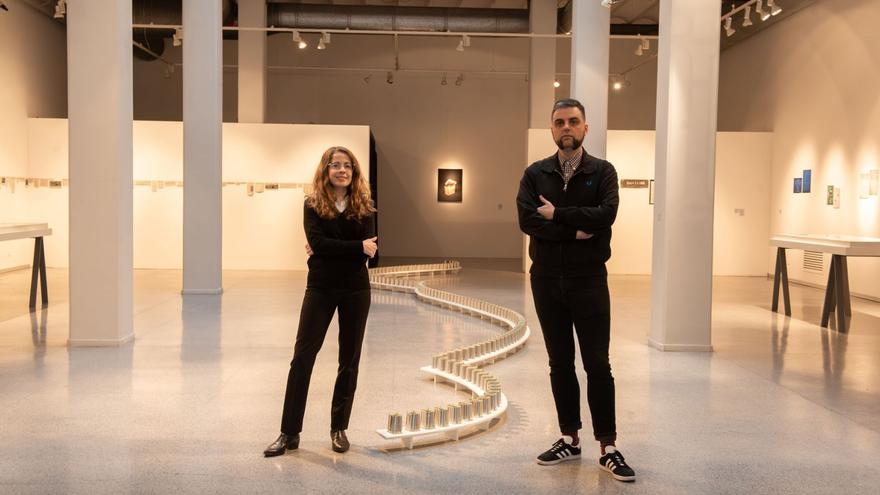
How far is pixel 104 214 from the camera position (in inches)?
393

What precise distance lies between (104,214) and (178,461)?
16.9 ft

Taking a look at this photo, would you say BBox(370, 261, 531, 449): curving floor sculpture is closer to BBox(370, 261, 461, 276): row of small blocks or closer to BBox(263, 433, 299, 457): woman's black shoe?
BBox(263, 433, 299, 457): woman's black shoe

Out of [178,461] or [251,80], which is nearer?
[178,461]

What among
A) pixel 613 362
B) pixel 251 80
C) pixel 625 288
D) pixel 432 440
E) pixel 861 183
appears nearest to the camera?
pixel 432 440

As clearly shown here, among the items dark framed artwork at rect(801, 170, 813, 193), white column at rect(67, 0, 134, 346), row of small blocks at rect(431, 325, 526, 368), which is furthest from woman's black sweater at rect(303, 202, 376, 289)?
dark framed artwork at rect(801, 170, 813, 193)

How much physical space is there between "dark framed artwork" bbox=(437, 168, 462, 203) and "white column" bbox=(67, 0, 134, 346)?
19516mm

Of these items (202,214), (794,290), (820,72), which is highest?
(820,72)

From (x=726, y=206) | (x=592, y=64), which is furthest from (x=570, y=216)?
(x=726, y=206)

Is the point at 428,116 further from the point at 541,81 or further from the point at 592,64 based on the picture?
the point at 592,64

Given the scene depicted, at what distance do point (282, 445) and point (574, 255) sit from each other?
2.21 m

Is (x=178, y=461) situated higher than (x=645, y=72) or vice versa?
(x=645, y=72)

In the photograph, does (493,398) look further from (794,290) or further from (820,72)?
(820,72)

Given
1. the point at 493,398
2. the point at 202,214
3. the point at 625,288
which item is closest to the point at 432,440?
the point at 493,398

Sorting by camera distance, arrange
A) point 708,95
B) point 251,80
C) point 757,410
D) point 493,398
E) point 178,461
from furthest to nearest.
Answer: point 251,80 < point 708,95 < point 757,410 < point 493,398 < point 178,461
